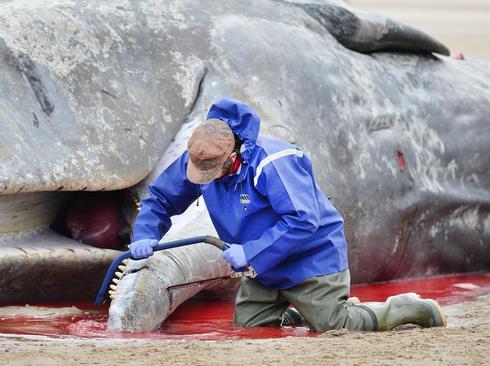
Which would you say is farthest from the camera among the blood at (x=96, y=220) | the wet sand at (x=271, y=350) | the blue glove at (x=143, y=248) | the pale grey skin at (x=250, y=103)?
the blood at (x=96, y=220)

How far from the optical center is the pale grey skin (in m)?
6.81

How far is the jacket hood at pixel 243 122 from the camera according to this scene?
572 cm

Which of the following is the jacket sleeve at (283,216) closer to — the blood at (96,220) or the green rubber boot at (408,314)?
the green rubber boot at (408,314)

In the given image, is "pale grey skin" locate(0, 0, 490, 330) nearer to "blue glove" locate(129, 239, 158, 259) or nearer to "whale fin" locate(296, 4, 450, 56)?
"whale fin" locate(296, 4, 450, 56)

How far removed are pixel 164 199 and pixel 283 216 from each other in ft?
2.56

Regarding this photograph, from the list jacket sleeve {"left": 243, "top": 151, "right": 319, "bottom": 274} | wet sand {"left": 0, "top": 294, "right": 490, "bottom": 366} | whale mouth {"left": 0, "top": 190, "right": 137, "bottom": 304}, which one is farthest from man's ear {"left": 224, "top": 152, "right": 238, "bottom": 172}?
whale mouth {"left": 0, "top": 190, "right": 137, "bottom": 304}

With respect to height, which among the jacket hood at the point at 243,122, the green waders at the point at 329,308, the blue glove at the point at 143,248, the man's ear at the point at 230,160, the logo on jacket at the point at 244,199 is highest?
the jacket hood at the point at 243,122

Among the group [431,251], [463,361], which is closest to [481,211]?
[431,251]

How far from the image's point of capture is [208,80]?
7734 mm

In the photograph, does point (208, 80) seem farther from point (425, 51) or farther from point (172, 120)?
point (425, 51)

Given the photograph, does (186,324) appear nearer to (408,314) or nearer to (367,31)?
(408,314)

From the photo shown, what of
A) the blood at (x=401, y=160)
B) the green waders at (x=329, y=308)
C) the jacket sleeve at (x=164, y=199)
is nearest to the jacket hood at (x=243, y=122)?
the jacket sleeve at (x=164, y=199)

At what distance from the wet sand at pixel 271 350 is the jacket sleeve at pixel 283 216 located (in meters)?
0.49

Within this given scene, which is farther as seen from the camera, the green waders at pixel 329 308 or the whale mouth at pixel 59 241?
the whale mouth at pixel 59 241
